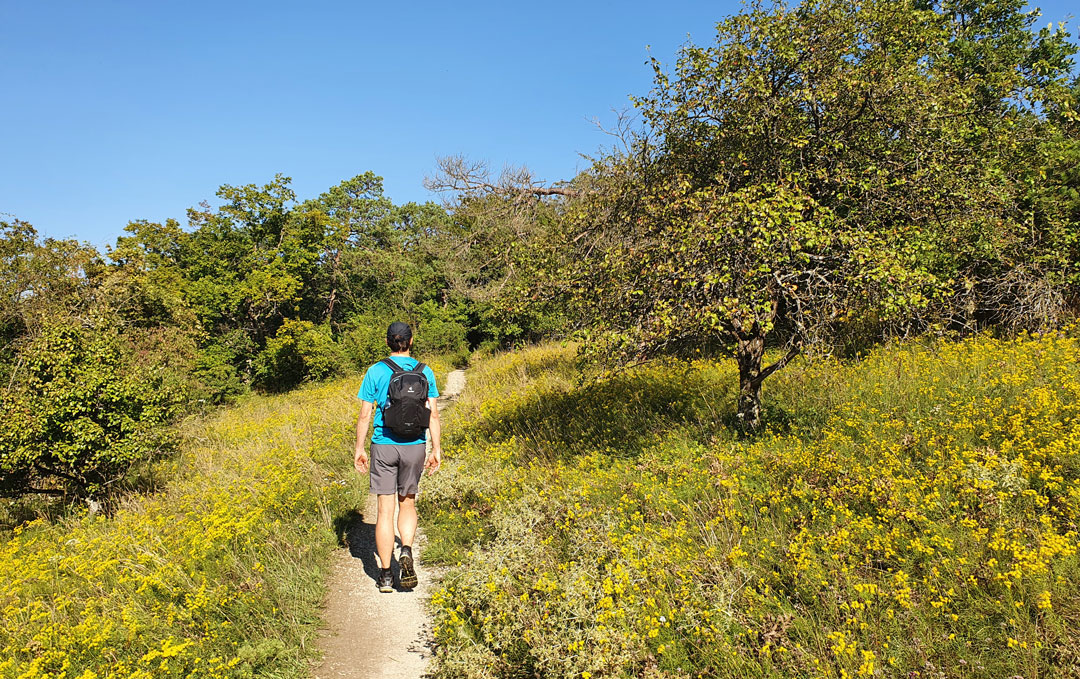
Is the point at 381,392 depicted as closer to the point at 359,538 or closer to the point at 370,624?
the point at 370,624

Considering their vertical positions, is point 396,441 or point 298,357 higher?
point 396,441

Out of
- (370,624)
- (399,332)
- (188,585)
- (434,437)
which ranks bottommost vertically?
(370,624)

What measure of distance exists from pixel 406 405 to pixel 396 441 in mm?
385

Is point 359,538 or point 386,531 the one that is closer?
point 386,531

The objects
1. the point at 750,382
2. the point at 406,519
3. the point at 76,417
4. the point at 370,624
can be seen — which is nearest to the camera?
the point at 370,624

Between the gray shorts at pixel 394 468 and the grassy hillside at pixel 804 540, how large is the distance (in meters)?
0.90

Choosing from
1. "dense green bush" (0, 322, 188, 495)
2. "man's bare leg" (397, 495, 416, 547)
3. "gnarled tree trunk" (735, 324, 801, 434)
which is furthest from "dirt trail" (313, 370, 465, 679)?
"dense green bush" (0, 322, 188, 495)

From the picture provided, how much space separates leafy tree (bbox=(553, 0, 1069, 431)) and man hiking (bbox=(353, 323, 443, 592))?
1.85 meters

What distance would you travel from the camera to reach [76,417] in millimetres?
9578

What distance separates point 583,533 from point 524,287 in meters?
3.39

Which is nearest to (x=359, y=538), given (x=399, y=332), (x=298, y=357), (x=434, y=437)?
(x=434, y=437)

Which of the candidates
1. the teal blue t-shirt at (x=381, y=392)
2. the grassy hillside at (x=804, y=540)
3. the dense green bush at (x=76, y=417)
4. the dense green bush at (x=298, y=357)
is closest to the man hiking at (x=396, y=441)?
the teal blue t-shirt at (x=381, y=392)

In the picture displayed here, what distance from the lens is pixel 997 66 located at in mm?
10203

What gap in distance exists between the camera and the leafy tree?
519cm
